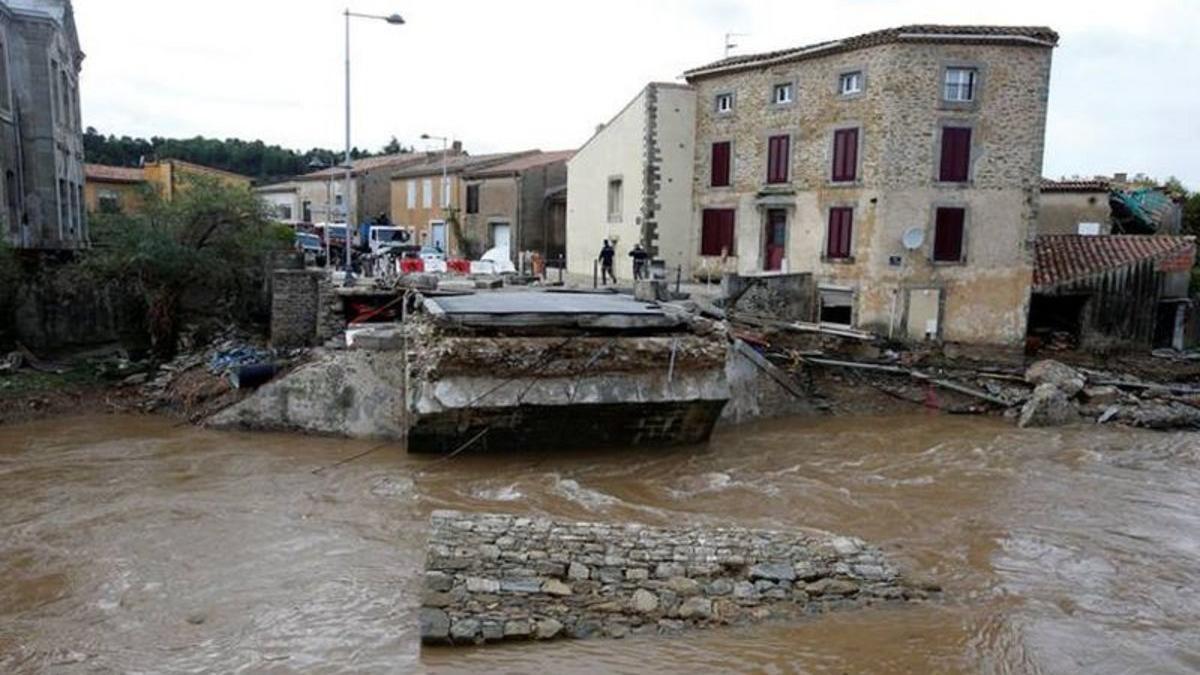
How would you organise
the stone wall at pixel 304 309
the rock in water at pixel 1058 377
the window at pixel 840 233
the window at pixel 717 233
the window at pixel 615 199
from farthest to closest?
the window at pixel 615 199, the window at pixel 717 233, the window at pixel 840 233, the stone wall at pixel 304 309, the rock in water at pixel 1058 377

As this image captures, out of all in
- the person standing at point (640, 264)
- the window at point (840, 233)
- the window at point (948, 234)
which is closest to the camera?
the window at point (948, 234)

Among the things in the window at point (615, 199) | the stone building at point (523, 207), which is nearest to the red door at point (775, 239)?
the window at point (615, 199)

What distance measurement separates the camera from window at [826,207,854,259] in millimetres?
24344

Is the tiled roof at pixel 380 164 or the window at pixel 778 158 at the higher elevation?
the tiled roof at pixel 380 164

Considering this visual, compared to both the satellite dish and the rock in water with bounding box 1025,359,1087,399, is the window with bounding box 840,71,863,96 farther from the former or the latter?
the rock in water with bounding box 1025,359,1087,399

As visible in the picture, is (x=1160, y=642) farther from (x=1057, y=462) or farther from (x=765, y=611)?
(x=1057, y=462)

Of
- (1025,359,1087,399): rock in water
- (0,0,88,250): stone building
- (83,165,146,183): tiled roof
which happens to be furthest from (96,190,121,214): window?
(1025,359,1087,399): rock in water

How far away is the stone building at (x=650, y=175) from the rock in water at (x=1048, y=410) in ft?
40.2

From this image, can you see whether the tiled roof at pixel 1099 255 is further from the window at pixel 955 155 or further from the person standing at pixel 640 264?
the person standing at pixel 640 264

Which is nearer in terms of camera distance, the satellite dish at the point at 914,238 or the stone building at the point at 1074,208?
the satellite dish at the point at 914,238

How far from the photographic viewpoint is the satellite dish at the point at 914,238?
2338 cm

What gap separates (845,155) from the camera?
2420 cm

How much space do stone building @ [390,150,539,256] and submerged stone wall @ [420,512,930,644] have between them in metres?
31.8

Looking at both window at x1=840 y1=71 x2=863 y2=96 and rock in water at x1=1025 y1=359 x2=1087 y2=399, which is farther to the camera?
window at x1=840 y1=71 x2=863 y2=96
